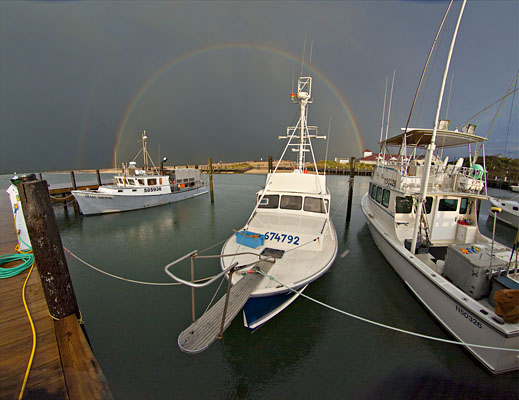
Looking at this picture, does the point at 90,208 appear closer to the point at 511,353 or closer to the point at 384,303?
the point at 384,303

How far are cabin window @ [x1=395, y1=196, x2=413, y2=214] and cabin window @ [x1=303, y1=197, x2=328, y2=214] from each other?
342cm

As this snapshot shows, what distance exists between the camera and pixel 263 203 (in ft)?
27.4

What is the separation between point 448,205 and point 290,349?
7.81 meters

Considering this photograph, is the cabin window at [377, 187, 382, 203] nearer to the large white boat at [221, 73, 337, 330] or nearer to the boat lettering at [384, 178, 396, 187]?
the boat lettering at [384, 178, 396, 187]

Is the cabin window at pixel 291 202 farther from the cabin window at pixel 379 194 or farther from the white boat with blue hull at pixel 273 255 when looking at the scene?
the cabin window at pixel 379 194

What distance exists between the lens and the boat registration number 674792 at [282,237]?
6.44m

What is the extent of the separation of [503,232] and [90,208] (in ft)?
111

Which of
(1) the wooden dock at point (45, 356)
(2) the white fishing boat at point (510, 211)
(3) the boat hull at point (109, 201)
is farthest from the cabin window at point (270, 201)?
(2) the white fishing boat at point (510, 211)

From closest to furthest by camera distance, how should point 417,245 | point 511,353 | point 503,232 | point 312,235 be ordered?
point 511,353 → point 312,235 → point 417,245 → point 503,232

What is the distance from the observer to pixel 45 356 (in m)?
2.76

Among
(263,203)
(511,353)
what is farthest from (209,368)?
(511,353)

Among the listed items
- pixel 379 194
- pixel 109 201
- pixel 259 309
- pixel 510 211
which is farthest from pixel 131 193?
pixel 510 211

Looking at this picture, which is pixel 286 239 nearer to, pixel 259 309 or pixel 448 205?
pixel 259 309

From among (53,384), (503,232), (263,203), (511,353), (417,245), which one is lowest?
(503,232)
